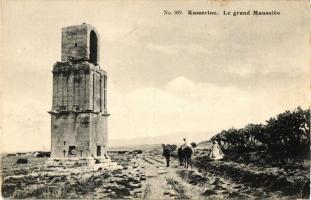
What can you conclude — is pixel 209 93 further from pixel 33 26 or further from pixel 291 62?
pixel 33 26

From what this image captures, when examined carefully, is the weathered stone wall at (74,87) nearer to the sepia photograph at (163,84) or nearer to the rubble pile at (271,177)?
the sepia photograph at (163,84)

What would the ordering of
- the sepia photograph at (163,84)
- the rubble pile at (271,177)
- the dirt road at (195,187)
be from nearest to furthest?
the rubble pile at (271,177) < the dirt road at (195,187) < the sepia photograph at (163,84)

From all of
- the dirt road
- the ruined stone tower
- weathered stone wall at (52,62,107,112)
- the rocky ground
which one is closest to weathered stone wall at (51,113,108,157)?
the ruined stone tower

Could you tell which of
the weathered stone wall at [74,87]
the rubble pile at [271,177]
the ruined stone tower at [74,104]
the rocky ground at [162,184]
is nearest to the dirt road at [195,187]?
the rocky ground at [162,184]

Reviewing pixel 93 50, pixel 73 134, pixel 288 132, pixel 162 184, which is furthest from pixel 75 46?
pixel 288 132

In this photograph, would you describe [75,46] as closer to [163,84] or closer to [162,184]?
[163,84]

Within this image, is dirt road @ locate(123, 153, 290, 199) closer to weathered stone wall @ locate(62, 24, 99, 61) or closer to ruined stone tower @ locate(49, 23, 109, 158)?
ruined stone tower @ locate(49, 23, 109, 158)

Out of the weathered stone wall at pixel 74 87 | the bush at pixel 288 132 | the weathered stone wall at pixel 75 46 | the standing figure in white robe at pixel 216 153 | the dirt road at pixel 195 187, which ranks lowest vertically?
the dirt road at pixel 195 187
